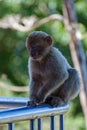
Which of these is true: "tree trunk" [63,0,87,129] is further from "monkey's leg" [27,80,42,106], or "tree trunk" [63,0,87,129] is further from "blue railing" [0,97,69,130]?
"blue railing" [0,97,69,130]

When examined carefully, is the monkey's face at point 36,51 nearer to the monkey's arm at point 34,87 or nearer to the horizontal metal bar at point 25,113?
the monkey's arm at point 34,87

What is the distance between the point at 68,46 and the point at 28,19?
869 millimetres

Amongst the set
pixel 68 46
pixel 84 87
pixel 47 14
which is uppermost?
pixel 47 14

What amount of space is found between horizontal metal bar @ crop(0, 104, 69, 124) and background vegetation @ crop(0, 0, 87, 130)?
476 centimetres

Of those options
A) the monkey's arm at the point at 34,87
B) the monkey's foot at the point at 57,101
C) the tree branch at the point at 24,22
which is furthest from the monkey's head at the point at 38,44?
the tree branch at the point at 24,22

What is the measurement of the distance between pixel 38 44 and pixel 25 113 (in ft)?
2.80

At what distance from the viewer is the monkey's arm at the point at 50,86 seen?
2.78 metres

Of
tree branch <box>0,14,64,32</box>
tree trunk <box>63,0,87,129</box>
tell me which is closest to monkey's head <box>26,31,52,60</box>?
tree trunk <box>63,0,87,129</box>

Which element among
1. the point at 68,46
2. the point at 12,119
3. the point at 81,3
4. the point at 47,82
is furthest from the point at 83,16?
the point at 12,119

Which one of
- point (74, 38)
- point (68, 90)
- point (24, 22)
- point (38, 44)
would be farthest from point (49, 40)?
point (24, 22)

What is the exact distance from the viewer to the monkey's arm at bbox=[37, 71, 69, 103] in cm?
278

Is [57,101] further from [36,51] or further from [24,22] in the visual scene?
[24,22]

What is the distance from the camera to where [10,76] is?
8797 mm

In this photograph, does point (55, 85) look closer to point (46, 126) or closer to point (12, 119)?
point (12, 119)
